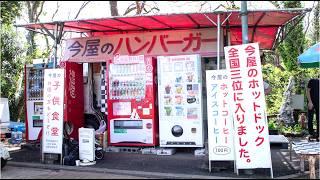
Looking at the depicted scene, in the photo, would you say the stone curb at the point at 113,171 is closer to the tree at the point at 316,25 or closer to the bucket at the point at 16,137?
the bucket at the point at 16,137

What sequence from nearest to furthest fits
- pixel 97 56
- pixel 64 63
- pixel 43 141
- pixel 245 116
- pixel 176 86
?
pixel 245 116 < pixel 43 141 < pixel 176 86 < pixel 64 63 < pixel 97 56

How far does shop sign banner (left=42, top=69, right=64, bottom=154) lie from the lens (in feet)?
29.3

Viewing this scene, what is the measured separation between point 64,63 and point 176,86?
3.10 metres

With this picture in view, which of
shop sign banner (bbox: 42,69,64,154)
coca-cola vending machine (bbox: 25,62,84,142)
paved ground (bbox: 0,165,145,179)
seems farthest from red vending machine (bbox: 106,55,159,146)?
paved ground (bbox: 0,165,145,179)

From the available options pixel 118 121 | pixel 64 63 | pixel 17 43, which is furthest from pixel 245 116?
pixel 17 43

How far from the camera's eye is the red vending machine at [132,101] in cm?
1013

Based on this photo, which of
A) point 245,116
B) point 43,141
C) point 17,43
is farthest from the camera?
point 17,43

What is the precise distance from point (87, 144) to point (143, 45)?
408 cm

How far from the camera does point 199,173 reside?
7770mm

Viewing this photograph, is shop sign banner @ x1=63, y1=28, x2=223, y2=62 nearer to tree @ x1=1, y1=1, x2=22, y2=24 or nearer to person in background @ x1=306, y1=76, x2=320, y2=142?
person in background @ x1=306, y1=76, x2=320, y2=142

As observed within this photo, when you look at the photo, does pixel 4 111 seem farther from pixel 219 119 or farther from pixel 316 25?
pixel 316 25

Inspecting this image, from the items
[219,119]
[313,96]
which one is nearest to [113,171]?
[219,119]

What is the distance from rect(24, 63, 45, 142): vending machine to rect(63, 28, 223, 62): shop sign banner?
1.42 meters

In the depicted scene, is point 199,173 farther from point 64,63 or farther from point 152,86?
point 64,63
